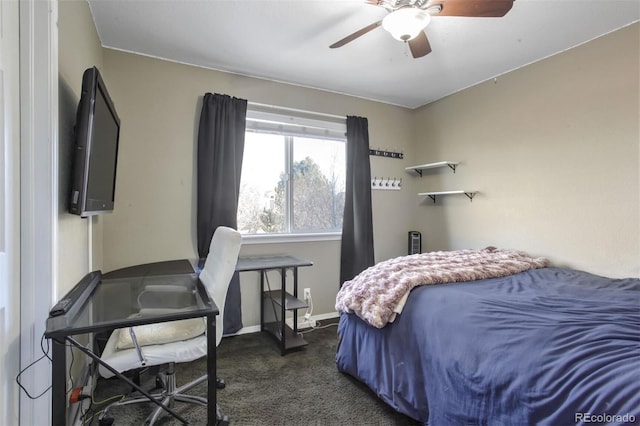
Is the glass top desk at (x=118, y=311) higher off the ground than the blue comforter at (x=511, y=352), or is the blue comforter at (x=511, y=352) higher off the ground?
the glass top desk at (x=118, y=311)

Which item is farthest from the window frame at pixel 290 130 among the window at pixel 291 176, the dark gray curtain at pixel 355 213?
the dark gray curtain at pixel 355 213

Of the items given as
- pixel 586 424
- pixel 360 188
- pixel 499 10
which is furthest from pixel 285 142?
pixel 586 424

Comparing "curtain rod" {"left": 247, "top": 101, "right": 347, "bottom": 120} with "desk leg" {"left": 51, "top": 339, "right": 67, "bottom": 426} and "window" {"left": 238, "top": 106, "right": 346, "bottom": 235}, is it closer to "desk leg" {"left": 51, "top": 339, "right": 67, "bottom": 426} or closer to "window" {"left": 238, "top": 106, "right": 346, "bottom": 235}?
"window" {"left": 238, "top": 106, "right": 346, "bottom": 235}

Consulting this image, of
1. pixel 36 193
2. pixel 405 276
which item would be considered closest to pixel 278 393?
pixel 405 276

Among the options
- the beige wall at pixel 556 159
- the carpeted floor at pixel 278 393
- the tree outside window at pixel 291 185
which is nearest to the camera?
the carpeted floor at pixel 278 393

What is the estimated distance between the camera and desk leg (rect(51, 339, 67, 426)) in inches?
42.4

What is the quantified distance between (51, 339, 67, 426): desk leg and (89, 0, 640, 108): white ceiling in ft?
6.63

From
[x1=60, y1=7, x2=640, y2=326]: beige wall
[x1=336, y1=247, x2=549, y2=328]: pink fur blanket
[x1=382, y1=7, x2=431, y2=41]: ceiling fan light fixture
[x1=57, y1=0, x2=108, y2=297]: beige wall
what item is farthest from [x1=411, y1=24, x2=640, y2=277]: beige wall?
[x1=57, y1=0, x2=108, y2=297]: beige wall

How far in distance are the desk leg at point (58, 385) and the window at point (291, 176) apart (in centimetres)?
200

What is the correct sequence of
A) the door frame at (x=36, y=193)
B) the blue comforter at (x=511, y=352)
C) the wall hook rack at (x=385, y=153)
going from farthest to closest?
the wall hook rack at (x=385, y=153) → the door frame at (x=36, y=193) → the blue comforter at (x=511, y=352)

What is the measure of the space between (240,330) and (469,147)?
3.00 metres

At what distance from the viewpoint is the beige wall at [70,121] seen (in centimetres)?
143

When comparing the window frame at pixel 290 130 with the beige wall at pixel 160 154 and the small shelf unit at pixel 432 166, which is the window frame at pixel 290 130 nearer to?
the beige wall at pixel 160 154

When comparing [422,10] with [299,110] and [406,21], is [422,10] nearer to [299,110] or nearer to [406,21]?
[406,21]
